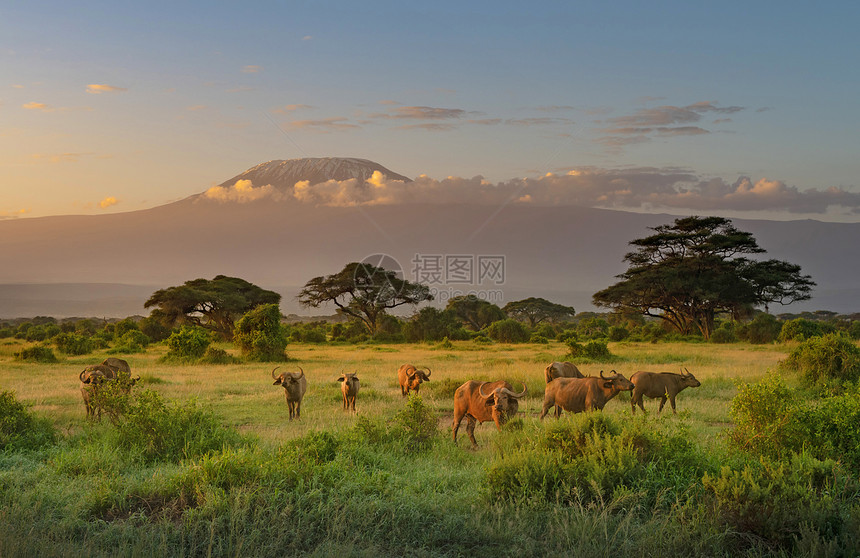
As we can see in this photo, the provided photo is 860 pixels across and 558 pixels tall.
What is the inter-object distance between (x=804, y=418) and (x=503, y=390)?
13.5 ft

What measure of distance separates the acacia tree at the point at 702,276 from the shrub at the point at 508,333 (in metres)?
9.25

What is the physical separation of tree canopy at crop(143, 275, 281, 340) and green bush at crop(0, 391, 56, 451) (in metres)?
38.0

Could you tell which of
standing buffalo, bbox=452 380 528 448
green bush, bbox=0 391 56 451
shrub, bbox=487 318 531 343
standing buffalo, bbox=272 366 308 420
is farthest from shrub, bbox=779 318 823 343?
green bush, bbox=0 391 56 451

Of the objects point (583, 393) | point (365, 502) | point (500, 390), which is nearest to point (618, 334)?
point (583, 393)

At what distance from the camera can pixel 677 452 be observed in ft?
24.7

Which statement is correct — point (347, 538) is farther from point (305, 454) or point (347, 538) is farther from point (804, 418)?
point (804, 418)

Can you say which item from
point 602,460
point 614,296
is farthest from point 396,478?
point 614,296

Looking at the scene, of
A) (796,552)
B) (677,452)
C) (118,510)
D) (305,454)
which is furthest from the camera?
(305,454)

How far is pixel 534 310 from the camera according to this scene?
75.0 metres

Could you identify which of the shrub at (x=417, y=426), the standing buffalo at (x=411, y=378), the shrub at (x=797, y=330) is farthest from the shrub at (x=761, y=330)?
the shrub at (x=417, y=426)

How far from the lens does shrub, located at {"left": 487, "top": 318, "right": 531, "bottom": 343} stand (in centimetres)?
4731

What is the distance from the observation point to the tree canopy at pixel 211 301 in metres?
47.9

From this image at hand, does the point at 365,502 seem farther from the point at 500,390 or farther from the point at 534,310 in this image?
the point at 534,310

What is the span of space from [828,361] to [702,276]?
3464 centimetres
